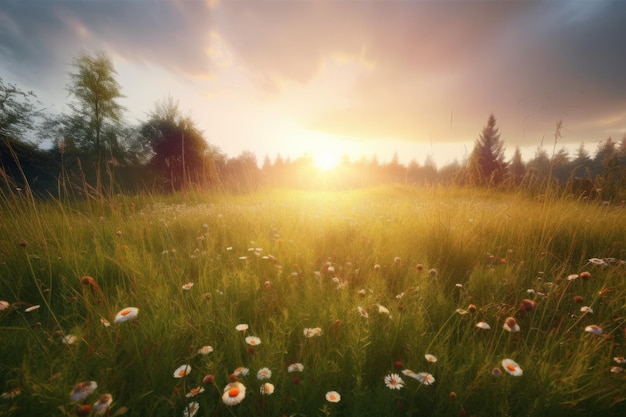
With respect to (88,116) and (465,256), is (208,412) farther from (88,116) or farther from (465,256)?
(88,116)

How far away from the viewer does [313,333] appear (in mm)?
1438

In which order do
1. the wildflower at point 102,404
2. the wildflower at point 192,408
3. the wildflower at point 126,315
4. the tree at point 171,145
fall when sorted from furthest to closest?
the tree at point 171,145 → the wildflower at point 126,315 → the wildflower at point 192,408 → the wildflower at point 102,404

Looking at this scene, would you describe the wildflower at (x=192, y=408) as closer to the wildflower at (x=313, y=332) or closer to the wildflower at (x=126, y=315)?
the wildflower at (x=126, y=315)

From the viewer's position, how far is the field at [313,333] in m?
1.15

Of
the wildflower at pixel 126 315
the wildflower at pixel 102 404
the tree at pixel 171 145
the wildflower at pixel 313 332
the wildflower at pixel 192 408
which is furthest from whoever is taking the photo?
the tree at pixel 171 145

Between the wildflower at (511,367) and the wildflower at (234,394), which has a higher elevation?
the wildflower at (234,394)

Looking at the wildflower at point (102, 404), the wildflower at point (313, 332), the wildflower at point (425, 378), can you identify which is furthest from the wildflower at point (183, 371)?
the wildflower at point (425, 378)

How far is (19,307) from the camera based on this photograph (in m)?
1.91

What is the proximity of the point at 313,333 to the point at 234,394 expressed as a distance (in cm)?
58

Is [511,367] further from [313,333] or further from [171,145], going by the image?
[171,145]

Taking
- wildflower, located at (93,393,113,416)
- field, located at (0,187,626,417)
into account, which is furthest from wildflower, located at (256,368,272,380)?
wildflower, located at (93,393,113,416)

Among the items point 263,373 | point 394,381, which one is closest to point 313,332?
point 263,373

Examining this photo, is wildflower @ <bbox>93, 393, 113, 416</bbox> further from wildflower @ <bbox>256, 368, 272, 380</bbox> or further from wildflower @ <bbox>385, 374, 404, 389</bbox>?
wildflower @ <bbox>385, 374, 404, 389</bbox>

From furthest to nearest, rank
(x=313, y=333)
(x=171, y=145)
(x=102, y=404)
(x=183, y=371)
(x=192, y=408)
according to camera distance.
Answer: (x=171, y=145) < (x=313, y=333) < (x=183, y=371) < (x=192, y=408) < (x=102, y=404)
